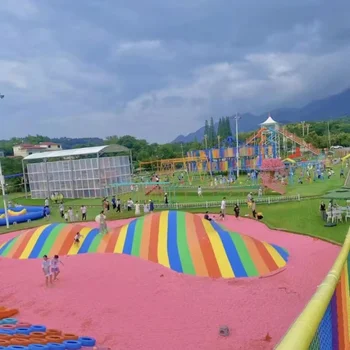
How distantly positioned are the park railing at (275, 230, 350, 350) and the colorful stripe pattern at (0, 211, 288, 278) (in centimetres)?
1015

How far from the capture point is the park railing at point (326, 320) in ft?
5.57

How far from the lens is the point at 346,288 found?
3.30 meters

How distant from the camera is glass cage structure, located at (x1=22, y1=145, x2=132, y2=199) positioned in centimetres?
3569

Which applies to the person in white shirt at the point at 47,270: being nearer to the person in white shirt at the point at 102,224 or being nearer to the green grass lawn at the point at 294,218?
the person in white shirt at the point at 102,224

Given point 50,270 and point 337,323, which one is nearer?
point 337,323

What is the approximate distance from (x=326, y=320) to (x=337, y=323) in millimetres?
418

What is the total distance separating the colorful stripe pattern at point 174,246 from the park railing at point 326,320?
10152 millimetres

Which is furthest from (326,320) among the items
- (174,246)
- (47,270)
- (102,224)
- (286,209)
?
(286,209)

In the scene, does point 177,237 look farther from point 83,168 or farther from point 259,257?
point 83,168

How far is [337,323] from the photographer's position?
111 inches

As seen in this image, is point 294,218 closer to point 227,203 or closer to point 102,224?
point 227,203

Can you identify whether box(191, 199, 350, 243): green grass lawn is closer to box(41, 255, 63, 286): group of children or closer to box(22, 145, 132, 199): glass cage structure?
box(41, 255, 63, 286): group of children

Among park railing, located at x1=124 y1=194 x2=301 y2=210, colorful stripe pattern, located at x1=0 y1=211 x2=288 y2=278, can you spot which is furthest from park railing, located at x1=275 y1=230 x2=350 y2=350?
park railing, located at x1=124 y1=194 x2=301 y2=210

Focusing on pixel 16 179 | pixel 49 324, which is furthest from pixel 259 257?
pixel 16 179
